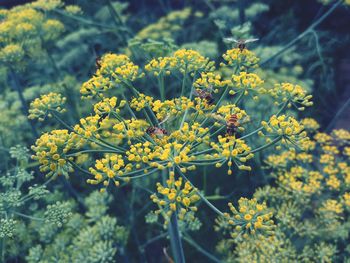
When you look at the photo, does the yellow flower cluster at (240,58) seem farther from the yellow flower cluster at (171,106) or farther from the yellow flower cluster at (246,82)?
the yellow flower cluster at (171,106)

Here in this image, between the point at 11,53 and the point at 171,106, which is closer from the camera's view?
the point at 171,106

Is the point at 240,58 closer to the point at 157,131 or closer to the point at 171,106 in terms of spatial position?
the point at 171,106

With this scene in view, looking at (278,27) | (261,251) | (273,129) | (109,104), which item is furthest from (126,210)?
(278,27)

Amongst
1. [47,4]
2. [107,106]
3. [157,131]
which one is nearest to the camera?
[157,131]

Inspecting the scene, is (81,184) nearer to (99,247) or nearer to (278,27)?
(99,247)

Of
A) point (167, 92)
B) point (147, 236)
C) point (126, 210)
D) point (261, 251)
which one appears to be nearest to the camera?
point (261, 251)

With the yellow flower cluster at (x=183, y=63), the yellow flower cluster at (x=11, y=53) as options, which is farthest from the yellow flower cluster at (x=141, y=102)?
the yellow flower cluster at (x=11, y=53)

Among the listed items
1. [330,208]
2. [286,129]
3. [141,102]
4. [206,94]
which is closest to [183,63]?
[206,94]
